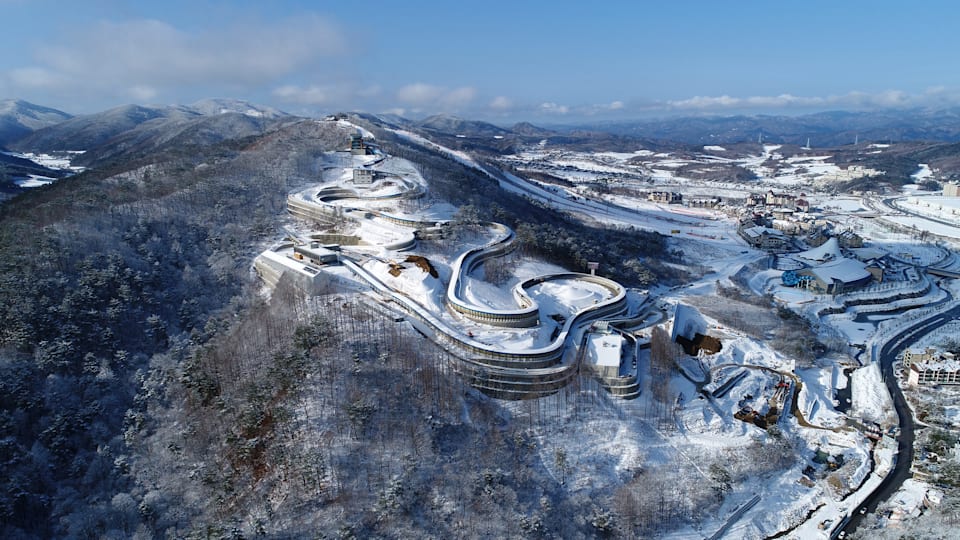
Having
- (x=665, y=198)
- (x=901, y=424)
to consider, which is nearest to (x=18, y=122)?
(x=665, y=198)

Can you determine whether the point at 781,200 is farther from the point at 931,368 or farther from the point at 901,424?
the point at 901,424

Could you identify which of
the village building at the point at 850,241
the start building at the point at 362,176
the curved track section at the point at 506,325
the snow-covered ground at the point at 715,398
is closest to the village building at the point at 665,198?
the village building at the point at 850,241

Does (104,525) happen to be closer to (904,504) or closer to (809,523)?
(809,523)

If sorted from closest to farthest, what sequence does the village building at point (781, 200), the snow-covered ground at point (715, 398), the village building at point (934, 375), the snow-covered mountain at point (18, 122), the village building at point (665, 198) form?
the snow-covered ground at point (715, 398), the village building at point (934, 375), the village building at point (781, 200), the village building at point (665, 198), the snow-covered mountain at point (18, 122)

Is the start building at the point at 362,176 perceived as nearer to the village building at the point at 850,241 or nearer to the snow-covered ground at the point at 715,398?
the snow-covered ground at the point at 715,398

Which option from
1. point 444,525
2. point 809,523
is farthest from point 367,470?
point 809,523

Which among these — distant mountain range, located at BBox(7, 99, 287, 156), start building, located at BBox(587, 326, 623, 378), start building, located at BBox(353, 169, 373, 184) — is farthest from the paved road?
distant mountain range, located at BBox(7, 99, 287, 156)

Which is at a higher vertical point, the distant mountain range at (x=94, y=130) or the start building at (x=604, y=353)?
the distant mountain range at (x=94, y=130)

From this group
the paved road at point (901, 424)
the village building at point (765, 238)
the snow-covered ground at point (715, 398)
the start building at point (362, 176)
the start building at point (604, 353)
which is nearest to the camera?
the paved road at point (901, 424)

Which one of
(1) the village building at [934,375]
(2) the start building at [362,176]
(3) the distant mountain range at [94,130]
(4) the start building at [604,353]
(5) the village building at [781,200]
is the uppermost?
(3) the distant mountain range at [94,130]

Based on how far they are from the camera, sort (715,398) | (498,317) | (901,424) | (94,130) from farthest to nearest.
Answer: (94,130)
(498,317)
(715,398)
(901,424)
